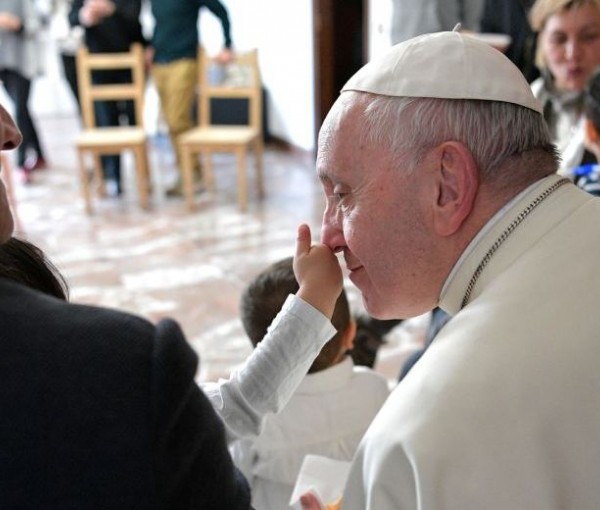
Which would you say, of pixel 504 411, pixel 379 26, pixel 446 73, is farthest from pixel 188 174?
pixel 504 411

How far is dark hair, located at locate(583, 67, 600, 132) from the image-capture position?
221 cm

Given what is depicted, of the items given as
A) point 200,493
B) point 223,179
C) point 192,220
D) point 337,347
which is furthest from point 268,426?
point 223,179

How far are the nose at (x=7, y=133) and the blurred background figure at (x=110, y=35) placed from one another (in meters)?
4.98

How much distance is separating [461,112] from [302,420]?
842mm

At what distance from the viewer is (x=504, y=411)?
847 millimetres

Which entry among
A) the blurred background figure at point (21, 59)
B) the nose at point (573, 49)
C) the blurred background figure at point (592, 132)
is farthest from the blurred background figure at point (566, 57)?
the blurred background figure at point (21, 59)

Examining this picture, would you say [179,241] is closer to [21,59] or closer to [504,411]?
[21,59]

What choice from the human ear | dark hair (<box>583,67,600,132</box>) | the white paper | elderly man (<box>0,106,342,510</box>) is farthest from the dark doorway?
elderly man (<box>0,106,342,510</box>)

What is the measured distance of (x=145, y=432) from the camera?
2.07 ft

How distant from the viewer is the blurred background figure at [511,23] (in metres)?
4.34

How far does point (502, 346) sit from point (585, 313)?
0.36 ft

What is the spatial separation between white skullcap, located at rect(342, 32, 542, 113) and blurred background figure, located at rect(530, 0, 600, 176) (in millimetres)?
1473

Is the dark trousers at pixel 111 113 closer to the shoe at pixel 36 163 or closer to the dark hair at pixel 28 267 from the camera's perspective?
the shoe at pixel 36 163

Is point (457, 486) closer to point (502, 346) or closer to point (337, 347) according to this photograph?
point (502, 346)
